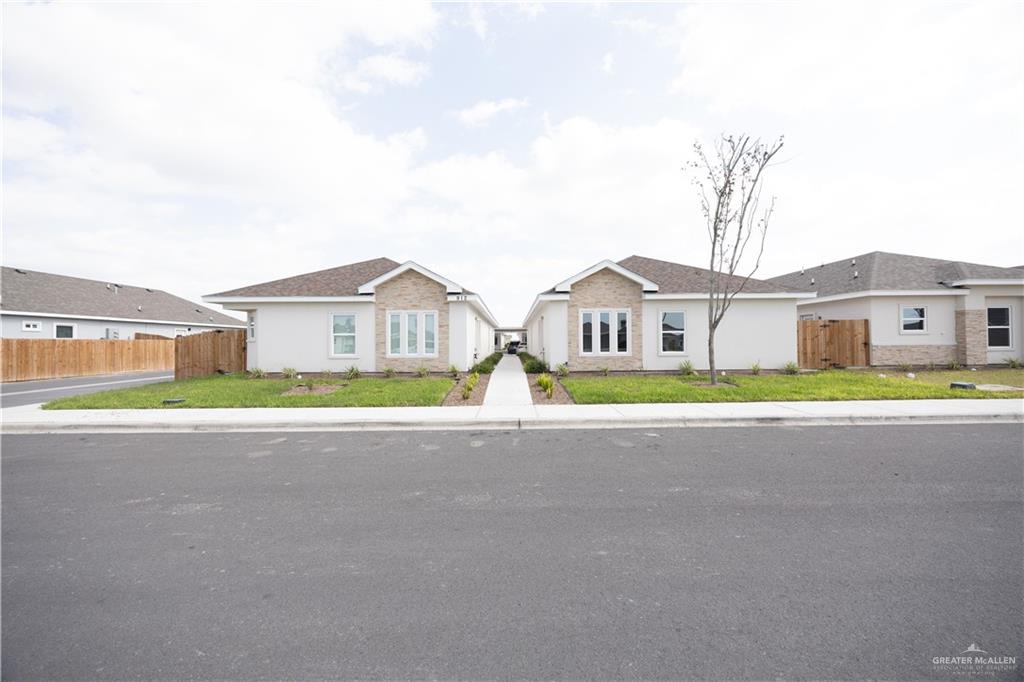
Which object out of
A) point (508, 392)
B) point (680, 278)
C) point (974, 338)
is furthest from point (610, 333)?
point (974, 338)

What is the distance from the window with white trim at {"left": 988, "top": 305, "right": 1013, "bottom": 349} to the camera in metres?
20.3

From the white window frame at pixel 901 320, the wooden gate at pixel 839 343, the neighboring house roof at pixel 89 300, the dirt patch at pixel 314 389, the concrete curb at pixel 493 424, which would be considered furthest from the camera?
the neighboring house roof at pixel 89 300

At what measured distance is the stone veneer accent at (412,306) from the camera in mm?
19125

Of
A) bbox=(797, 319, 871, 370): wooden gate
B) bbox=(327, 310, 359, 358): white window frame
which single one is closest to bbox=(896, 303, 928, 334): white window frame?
bbox=(797, 319, 871, 370): wooden gate

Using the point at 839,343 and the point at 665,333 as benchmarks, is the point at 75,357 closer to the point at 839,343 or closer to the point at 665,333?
the point at 665,333

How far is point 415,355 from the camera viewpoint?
19.2 m

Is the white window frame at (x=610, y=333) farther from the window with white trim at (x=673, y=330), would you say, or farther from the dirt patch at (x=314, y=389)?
the dirt patch at (x=314, y=389)

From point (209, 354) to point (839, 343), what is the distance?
27275mm

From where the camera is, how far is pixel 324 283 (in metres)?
20.1

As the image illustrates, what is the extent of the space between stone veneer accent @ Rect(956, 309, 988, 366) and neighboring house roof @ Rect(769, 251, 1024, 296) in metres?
1.58

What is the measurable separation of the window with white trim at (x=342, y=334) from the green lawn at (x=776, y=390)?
9519mm

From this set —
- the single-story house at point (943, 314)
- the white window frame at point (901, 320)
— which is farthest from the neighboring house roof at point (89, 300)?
the white window frame at point (901, 320)

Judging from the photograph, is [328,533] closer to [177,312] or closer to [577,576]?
[577,576]

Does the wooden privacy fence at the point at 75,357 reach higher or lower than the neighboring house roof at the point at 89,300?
lower
